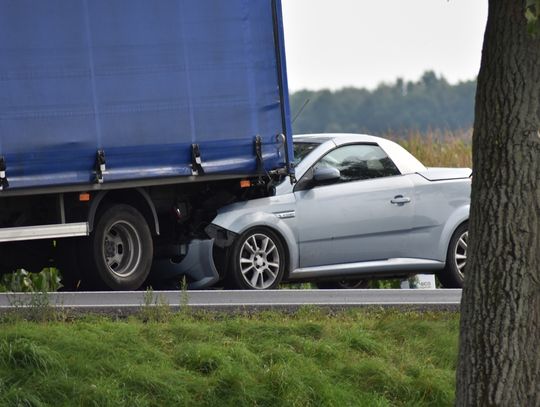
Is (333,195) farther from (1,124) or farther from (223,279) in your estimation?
(1,124)

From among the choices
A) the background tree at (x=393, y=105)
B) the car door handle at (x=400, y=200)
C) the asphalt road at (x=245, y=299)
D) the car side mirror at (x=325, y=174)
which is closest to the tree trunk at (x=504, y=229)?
the asphalt road at (x=245, y=299)

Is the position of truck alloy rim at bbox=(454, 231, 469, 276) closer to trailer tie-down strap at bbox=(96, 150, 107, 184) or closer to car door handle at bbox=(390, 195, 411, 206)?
car door handle at bbox=(390, 195, 411, 206)

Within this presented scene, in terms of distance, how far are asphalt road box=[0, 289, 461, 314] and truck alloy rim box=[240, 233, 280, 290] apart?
43.8 inches

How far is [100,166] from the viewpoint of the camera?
47.4 ft

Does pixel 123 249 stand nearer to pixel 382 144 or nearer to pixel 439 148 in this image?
pixel 382 144

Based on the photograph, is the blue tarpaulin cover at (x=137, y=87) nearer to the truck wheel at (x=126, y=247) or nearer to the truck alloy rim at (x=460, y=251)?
the truck wheel at (x=126, y=247)

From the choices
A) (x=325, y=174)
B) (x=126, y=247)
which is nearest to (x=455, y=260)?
(x=325, y=174)

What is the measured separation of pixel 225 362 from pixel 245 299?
10.4 ft

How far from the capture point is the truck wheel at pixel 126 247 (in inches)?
587

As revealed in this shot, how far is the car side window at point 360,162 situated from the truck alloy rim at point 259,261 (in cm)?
127

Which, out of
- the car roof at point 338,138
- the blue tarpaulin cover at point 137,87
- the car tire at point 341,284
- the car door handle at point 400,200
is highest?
the blue tarpaulin cover at point 137,87

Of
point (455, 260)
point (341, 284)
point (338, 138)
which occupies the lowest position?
point (341, 284)

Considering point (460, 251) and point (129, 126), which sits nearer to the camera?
point (129, 126)

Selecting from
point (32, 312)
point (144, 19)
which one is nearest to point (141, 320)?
point (32, 312)
